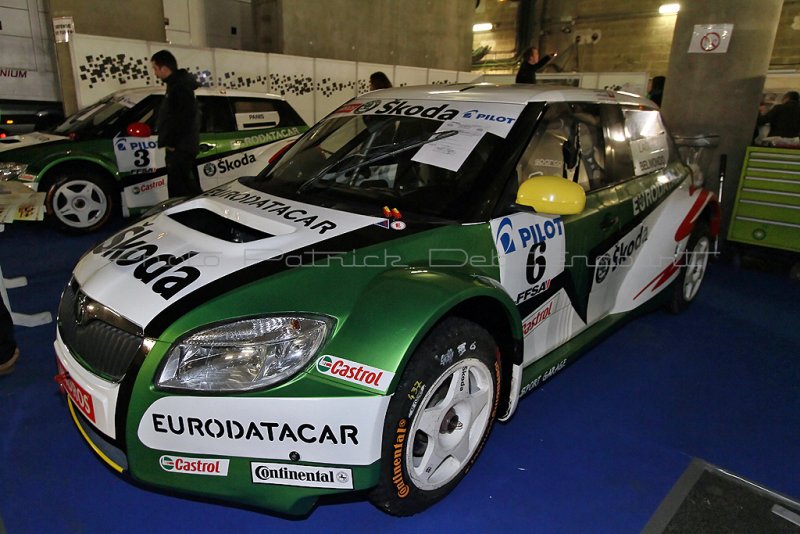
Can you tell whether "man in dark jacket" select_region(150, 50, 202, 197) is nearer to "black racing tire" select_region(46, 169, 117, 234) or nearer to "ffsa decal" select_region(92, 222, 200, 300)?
"black racing tire" select_region(46, 169, 117, 234)

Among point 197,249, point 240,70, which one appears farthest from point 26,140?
point 240,70

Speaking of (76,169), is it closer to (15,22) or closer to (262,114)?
(262,114)

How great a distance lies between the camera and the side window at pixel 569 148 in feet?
8.08

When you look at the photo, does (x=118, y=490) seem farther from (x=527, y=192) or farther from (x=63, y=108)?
(x=63, y=108)

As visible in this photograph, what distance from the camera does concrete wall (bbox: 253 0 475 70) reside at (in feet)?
39.6

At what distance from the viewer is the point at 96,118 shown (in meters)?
5.69

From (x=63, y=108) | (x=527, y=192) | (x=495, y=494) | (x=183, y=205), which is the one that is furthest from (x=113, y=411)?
(x=63, y=108)

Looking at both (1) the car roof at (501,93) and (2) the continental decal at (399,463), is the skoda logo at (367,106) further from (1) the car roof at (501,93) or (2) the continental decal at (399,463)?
(2) the continental decal at (399,463)

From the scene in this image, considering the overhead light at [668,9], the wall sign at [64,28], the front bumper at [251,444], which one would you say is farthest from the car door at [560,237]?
the overhead light at [668,9]

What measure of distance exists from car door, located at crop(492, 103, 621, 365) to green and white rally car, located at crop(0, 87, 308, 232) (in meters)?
2.91

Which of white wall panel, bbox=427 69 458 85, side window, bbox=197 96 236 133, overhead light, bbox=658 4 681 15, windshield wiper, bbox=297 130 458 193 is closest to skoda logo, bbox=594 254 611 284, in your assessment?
windshield wiper, bbox=297 130 458 193

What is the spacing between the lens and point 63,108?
29.8 ft

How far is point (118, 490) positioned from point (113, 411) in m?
0.65

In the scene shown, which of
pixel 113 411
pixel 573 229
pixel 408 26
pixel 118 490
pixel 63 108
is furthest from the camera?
pixel 408 26
